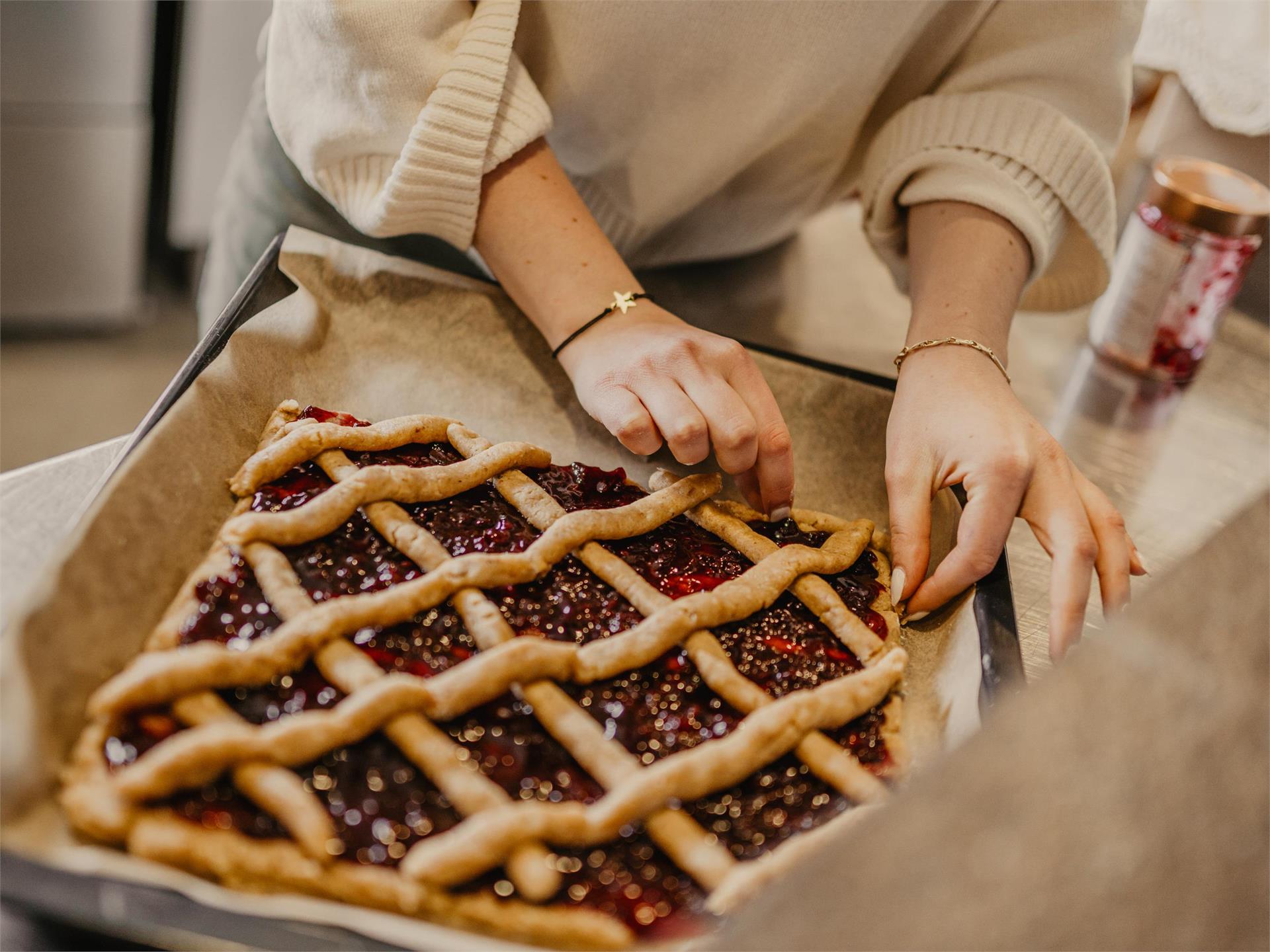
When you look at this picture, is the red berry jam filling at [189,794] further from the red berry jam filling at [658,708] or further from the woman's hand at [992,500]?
the woman's hand at [992,500]

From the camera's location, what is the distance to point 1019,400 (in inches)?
46.3

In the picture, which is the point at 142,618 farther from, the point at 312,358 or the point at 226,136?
the point at 226,136

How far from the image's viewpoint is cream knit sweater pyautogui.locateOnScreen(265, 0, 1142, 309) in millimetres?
960

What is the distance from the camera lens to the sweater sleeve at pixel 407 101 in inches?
36.7

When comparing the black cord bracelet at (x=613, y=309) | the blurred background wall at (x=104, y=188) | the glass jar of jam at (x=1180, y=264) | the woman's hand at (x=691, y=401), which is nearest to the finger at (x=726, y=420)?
the woman's hand at (x=691, y=401)

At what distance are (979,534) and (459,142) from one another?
0.58 m

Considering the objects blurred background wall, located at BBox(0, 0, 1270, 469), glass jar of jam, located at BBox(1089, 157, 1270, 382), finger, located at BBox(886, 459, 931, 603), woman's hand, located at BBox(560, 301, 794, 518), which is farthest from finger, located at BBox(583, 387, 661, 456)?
blurred background wall, located at BBox(0, 0, 1270, 469)

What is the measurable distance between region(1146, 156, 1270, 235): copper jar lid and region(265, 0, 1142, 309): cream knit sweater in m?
0.10

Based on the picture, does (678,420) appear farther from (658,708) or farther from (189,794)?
(189,794)

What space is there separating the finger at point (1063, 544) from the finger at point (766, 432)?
0.21 m

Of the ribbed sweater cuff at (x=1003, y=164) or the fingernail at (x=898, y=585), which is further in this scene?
the ribbed sweater cuff at (x=1003, y=164)

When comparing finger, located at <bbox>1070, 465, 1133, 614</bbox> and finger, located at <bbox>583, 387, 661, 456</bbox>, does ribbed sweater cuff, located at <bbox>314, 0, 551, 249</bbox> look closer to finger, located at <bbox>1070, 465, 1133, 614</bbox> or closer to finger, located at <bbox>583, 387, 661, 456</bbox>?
finger, located at <bbox>583, 387, 661, 456</bbox>

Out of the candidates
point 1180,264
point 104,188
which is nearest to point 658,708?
point 1180,264

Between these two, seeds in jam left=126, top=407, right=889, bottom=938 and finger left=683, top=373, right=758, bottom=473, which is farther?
finger left=683, top=373, right=758, bottom=473
